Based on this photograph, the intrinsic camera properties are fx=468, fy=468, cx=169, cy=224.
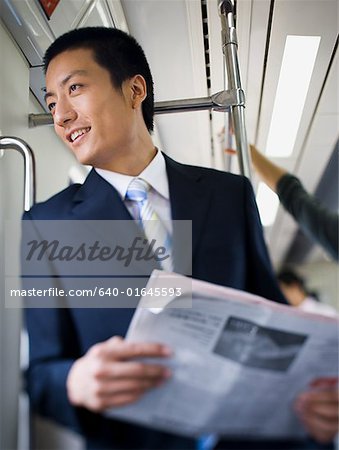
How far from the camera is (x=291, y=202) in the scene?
900 mm

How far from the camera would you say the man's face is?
0.86 metres

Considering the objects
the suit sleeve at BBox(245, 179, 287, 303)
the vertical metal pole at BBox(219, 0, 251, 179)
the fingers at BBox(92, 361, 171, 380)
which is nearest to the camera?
the fingers at BBox(92, 361, 171, 380)

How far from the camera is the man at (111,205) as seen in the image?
29.0 inches

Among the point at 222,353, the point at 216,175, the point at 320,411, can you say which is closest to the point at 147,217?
the point at 216,175

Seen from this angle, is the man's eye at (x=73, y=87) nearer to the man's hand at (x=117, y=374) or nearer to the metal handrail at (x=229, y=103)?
the metal handrail at (x=229, y=103)

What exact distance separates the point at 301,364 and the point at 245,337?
97 mm

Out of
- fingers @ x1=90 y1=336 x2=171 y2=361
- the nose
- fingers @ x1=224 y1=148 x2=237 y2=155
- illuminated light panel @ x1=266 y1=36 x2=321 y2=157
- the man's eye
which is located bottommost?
fingers @ x1=90 y1=336 x2=171 y2=361

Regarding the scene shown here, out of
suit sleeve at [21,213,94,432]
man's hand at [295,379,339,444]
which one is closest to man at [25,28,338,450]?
suit sleeve at [21,213,94,432]

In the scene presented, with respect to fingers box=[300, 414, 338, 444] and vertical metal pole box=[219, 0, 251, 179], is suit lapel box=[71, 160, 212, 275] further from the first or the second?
fingers box=[300, 414, 338, 444]

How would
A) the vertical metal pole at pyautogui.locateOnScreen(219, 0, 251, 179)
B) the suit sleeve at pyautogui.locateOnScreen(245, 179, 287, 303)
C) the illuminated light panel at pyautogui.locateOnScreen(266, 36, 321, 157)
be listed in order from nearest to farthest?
1. the suit sleeve at pyautogui.locateOnScreen(245, 179, 287, 303)
2. the vertical metal pole at pyautogui.locateOnScreen(219, 0, 251, 179)
3. the illuminated light panel at pyautogui.locateOnScreen(266, 36, 321, 157)

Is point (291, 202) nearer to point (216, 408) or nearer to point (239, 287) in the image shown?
point (239, 287)

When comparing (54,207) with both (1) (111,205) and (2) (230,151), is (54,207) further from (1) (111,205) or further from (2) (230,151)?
(2) (230,151)

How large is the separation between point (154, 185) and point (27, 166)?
0.24 metres

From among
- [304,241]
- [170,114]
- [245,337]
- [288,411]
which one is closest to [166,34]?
[170,114]
